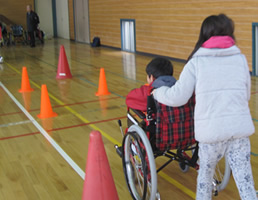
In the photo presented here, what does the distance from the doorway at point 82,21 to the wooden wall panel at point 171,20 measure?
1.76 meters

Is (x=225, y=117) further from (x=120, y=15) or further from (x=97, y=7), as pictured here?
(x=97, y=7)

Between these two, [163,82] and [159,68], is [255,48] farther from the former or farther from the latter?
[163,82]

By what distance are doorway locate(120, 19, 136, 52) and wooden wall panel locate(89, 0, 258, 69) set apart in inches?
7.4

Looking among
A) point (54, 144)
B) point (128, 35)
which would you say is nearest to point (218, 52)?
point (54, 144)

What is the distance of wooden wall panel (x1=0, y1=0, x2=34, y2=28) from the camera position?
18.1m

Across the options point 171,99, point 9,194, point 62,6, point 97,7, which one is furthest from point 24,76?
point 62,6

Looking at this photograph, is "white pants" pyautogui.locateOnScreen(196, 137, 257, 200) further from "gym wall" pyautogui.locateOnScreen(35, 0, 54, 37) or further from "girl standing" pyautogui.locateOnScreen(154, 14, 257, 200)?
"gym wall" pyautogui.locateOnScreen(35, 0, 54, 37)

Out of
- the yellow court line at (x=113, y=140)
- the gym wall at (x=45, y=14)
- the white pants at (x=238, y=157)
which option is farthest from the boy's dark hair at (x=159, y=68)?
the gym wall at (x=45, y=14)

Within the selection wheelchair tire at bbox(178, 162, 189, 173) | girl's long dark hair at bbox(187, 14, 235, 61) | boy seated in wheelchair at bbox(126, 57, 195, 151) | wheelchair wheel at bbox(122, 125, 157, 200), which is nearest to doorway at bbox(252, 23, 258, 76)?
wheelchair tire at bbox(178, 162, 189, 173)

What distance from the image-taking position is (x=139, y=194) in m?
2.85

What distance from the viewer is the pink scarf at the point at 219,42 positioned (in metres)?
2.09

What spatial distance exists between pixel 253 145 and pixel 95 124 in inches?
71.9

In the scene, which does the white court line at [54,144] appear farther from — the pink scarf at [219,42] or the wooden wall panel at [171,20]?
the wooden wall panel at [171,20]

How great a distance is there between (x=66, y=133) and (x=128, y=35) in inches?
304
